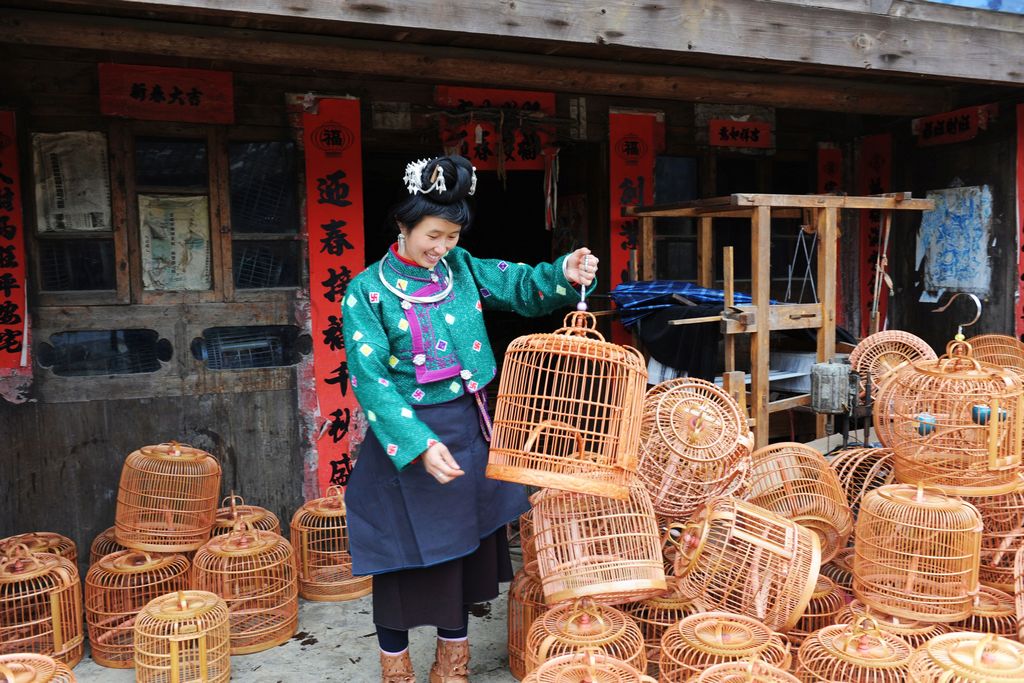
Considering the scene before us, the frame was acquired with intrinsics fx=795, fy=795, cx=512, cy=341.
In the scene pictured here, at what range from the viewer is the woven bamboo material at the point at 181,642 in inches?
148

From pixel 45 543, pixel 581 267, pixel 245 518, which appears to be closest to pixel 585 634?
pixel 581 267

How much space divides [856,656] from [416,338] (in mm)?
2126

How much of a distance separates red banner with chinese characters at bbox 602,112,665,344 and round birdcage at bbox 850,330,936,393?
176 cm

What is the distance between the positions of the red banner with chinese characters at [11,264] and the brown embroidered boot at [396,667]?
10.3 feet

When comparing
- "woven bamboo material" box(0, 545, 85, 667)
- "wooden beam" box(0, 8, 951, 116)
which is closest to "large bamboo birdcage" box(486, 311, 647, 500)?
"wooden beam" box(0, 8, 951, 116)

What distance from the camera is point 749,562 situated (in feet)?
11.4

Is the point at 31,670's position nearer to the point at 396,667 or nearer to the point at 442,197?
the point at 396,667

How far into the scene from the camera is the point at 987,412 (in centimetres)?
401

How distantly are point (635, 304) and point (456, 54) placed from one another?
2254mm

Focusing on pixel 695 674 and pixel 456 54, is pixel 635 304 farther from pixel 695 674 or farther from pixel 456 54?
pixel 695 674

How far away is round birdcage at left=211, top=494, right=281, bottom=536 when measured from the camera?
484 centimetres

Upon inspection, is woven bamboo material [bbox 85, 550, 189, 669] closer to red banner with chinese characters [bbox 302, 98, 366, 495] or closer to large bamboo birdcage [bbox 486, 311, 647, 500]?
red banner with chinese characters [bbox 302, 98, 366, 495]

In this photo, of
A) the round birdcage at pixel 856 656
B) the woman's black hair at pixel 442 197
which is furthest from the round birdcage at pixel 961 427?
the woman's black hair at pixel 442 197

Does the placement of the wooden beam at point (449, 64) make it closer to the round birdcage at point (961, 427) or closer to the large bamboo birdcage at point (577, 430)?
the large bamboo birdcage at point (577, 430)
